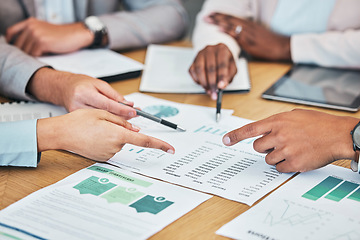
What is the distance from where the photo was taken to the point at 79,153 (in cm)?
89

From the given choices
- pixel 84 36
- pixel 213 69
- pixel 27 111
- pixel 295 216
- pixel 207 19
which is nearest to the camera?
pixel 295 216

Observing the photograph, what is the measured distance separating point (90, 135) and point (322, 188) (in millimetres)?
434

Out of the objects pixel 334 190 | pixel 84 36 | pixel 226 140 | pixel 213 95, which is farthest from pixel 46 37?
pixel 334 190

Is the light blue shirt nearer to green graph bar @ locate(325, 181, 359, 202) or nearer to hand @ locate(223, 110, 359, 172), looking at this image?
hand @ locate(223, 110, 359, 172)

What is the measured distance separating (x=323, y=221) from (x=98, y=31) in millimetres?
1105

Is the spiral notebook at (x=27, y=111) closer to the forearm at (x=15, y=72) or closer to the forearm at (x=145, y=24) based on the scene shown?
the forearm at (x=15, y=72)

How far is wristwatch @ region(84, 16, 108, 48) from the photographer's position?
62.1 inches

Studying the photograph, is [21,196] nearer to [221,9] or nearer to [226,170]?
[226,170]

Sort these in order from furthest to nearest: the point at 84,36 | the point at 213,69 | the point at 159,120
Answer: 1. the point at 84,36
2. the point at 213,69
3. the point at 159,120

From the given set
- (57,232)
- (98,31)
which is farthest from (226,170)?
(98,31)

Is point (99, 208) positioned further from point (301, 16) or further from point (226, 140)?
point (301, 16)

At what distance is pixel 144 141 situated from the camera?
0.86m

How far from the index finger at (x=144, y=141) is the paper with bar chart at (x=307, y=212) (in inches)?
9.0

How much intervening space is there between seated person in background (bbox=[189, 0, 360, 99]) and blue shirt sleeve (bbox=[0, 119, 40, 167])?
0.54 metres
